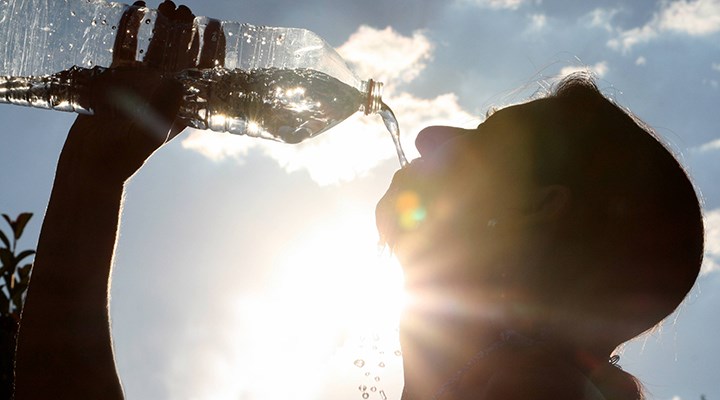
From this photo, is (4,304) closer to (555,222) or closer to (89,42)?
(89,42)

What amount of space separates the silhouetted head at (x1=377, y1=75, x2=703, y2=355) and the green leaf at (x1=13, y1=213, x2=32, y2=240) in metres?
3.28

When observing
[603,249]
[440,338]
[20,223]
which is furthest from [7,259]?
[603,249]

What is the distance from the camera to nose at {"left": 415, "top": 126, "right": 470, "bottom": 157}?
74.9 inches

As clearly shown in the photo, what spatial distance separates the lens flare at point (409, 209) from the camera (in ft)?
5.87

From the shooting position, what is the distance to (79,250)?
136cm

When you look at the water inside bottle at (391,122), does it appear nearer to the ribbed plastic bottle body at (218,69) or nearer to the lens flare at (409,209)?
the ribbed plastic bottle body at (218,69)

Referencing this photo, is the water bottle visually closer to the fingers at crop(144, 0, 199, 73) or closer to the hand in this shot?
the fingers at crop(144, 0, 199, 73)

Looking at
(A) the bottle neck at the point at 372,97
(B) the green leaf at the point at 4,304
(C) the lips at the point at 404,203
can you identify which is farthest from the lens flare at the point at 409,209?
(B) the green leaf at the point at 4,304

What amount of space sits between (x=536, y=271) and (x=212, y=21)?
1162 mm

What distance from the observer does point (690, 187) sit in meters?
1.76

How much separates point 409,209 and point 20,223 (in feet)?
11.3

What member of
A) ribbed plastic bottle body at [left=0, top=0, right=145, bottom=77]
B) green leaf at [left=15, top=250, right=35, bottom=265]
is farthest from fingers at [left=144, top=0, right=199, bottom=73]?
green leaf at [left=15, top=250, right=35, bottom=265]

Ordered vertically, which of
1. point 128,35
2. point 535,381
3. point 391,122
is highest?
point 128,35

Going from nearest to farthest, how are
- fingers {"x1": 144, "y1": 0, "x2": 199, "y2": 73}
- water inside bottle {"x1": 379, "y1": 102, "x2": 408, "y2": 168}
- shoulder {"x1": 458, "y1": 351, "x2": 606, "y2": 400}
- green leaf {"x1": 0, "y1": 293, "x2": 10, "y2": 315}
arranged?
shoulder {"x1": 458, "y1": 351, "x2": 606, "y2": 400} → fingers {"x1": 144, "y1": 0, "x2": 199, "y2": 73} → water inside bottle {"x1": 379, "y1": 102, "x2": 408, "y2": 168} → green leaf {"x1": 0, "y1": 293, "x2": 10, "y2": 315}
